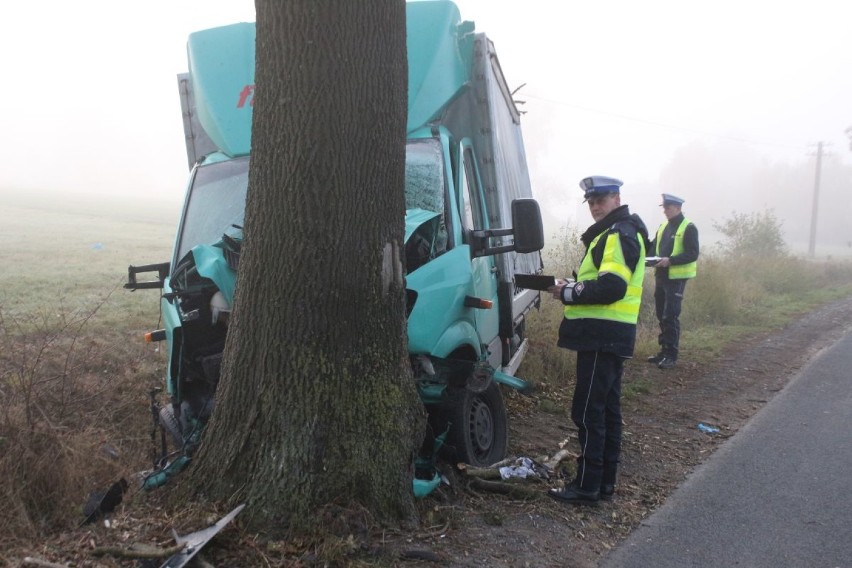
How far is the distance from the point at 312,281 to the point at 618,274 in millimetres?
1829

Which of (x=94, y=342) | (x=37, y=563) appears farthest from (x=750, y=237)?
(x=37, y=563)

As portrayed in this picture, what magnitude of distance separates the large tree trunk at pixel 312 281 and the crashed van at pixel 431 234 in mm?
420

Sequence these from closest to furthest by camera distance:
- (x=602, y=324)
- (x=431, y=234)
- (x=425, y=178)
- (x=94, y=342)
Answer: (x=602, y=324)
(x=431, y=234)
(x=425, y=178)
(x=94, y=342)

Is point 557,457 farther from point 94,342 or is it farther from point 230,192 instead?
point 94,342

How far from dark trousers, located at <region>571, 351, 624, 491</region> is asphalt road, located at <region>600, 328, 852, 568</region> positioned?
396 mm

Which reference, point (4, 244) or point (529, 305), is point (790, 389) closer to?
point (529, 305)

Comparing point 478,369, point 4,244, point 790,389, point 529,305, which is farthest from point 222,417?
point 4,244

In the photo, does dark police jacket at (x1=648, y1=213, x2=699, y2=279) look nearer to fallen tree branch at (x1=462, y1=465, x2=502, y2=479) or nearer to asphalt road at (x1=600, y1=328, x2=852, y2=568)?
asphalt road at (x1=600, y1=328, x2=852, y2=568)

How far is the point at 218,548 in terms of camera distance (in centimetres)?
295

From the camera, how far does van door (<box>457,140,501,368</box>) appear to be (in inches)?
186

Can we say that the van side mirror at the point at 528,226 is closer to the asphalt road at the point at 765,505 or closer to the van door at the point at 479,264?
the van door at the point at 479,264

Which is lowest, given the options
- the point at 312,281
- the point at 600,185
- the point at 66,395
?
the point at 66,395

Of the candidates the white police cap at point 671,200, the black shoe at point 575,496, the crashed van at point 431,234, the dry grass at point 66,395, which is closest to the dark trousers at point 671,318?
the white police cap at point 671,200

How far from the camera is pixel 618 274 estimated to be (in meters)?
4.00
